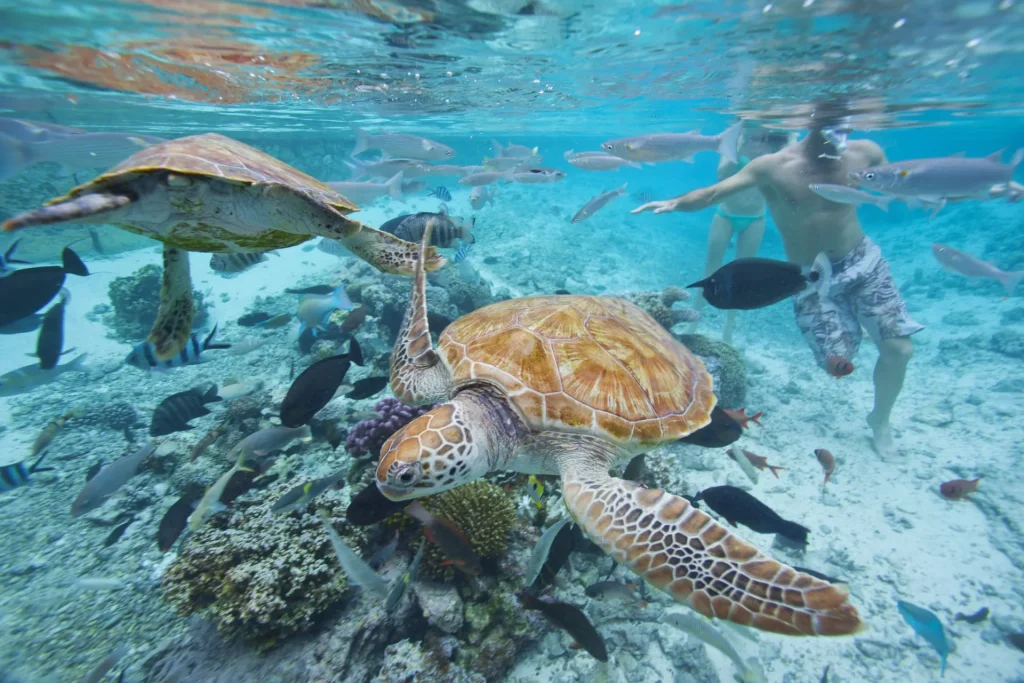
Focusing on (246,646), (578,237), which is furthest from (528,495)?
(578,237)

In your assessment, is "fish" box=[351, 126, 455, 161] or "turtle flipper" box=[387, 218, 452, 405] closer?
"turtle flipper" box=[387, 218, 452, 405]

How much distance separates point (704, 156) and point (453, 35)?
74392 millimetres

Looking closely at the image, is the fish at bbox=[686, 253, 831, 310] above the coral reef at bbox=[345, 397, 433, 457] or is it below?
above

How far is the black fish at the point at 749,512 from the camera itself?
292 cm

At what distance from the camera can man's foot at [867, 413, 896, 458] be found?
5562 mm

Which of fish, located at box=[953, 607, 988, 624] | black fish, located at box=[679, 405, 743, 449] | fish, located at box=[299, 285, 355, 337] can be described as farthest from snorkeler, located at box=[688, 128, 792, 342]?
fish, located at box=[299, 285, 355, 337]

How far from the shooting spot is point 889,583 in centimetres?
384

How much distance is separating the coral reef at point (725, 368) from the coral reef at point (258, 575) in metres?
5.50

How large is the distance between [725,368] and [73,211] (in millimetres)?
Answer: 6928

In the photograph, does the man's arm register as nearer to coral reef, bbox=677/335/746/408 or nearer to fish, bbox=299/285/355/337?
coral reef, bbox=677/335/746/408

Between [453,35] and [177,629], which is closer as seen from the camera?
[177,629]

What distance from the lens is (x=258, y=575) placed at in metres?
2.41

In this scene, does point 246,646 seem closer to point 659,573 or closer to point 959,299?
point 659,573

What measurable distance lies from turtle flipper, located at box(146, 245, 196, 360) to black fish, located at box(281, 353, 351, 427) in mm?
1051
